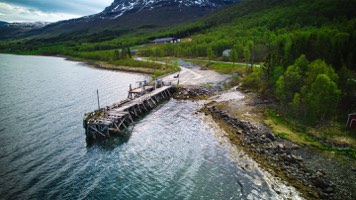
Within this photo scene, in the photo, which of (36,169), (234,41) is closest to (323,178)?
(36,169)

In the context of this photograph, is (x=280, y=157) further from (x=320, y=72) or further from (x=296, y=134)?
(x=320, y=72)

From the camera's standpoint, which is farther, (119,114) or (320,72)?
(119,114)

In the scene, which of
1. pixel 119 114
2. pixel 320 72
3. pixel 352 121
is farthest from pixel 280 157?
pixel 119 114

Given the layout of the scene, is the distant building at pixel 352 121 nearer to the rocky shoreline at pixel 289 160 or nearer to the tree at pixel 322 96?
the tree at pixel 322 96

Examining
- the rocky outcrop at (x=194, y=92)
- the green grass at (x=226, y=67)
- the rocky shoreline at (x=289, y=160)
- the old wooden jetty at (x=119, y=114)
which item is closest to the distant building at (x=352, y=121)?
the rocky shoreline at (x=289, y=160)

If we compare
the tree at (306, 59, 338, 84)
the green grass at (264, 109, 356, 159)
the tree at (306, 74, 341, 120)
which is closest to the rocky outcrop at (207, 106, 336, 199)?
the green grass at (264, 109, 356, 159)

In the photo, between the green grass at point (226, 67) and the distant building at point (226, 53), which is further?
the distant building at point (226, 53)

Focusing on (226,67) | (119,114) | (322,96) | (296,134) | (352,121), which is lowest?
(296,134)
